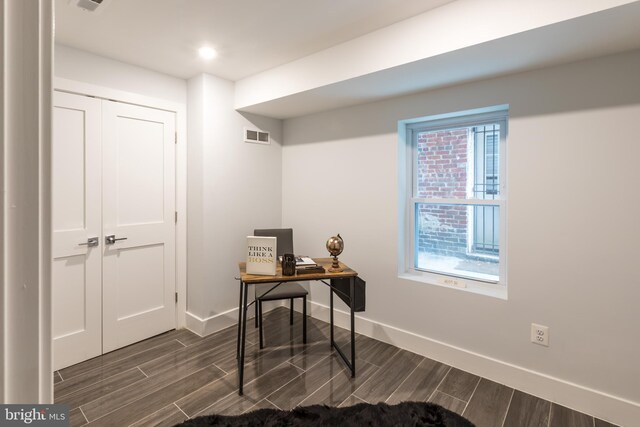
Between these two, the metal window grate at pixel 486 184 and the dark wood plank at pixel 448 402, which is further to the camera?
the metal window grate at pixel 486 184

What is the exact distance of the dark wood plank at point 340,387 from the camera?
2193mm

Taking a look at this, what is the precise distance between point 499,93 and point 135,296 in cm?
347

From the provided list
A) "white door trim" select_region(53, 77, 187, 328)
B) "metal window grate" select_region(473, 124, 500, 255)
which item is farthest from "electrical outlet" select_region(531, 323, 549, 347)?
"white door trim" select_region(53, 77, 187, 328)

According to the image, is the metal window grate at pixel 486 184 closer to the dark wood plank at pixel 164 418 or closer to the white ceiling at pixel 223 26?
the white ceiling at pixel 223 26

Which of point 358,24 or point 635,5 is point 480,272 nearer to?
point 635,5

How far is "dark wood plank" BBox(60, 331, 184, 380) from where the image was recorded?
2.55 metres

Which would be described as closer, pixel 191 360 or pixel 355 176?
pixel 191 360

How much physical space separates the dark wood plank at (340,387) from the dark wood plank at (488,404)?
71 cm

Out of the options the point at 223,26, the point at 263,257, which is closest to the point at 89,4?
the point at 223,26

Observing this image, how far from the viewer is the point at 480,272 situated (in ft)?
8.96

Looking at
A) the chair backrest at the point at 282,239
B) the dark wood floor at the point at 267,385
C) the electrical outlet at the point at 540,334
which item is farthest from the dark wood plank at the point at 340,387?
the chair backrest at the point at 282,239

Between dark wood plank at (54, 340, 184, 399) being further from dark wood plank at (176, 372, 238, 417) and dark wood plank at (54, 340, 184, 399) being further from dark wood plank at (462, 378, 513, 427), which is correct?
dark wood plank at (462, 378, 513, 427)

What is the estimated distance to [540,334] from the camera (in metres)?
2.24

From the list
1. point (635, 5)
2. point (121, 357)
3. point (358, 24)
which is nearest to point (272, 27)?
point (358, 24)
